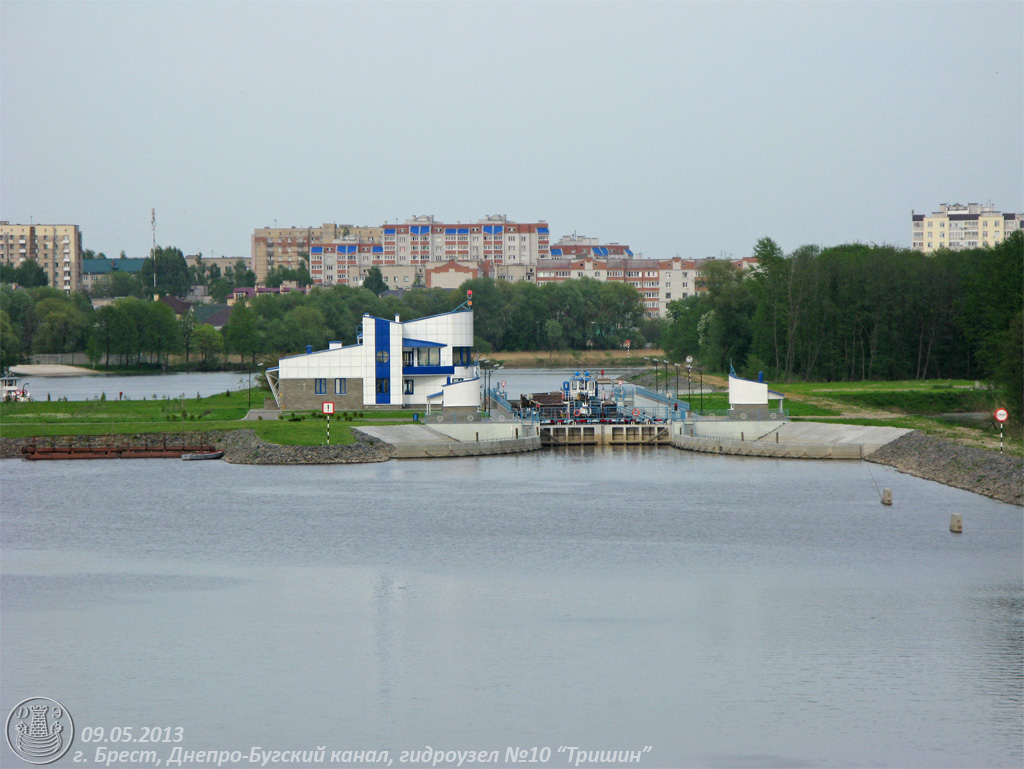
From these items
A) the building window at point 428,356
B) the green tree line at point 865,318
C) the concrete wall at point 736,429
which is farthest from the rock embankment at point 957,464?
the green tree line at point 865,318

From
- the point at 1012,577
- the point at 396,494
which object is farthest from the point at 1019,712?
the point at 396,494

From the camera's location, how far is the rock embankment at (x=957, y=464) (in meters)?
42.6

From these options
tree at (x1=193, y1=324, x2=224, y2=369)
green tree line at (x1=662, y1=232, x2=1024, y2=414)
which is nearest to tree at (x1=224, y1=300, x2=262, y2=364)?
tree at (x1=193, y1=324, x2=224, y2=369)

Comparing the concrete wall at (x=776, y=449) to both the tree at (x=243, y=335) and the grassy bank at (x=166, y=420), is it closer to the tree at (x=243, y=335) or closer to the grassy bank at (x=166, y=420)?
the grassy bank at (x=166, y=420)

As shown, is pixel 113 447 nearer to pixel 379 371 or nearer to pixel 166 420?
pixel 166 420

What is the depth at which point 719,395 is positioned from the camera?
261 ft

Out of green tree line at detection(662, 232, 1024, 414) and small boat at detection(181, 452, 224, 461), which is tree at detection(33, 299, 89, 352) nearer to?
green tree line at detection(662, 232, 1024, 414)

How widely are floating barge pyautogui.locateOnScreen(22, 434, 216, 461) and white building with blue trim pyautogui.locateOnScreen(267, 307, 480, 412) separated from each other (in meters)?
8.25

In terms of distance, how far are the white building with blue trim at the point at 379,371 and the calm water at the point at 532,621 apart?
19.3 metres

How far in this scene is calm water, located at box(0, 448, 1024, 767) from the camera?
20.2 metres

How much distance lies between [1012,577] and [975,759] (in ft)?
42.3

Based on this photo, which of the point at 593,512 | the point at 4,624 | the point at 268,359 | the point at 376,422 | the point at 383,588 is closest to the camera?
the point at 4,624

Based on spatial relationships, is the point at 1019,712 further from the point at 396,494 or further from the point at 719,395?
the point at 719,395

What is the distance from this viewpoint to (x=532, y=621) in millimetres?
26266
